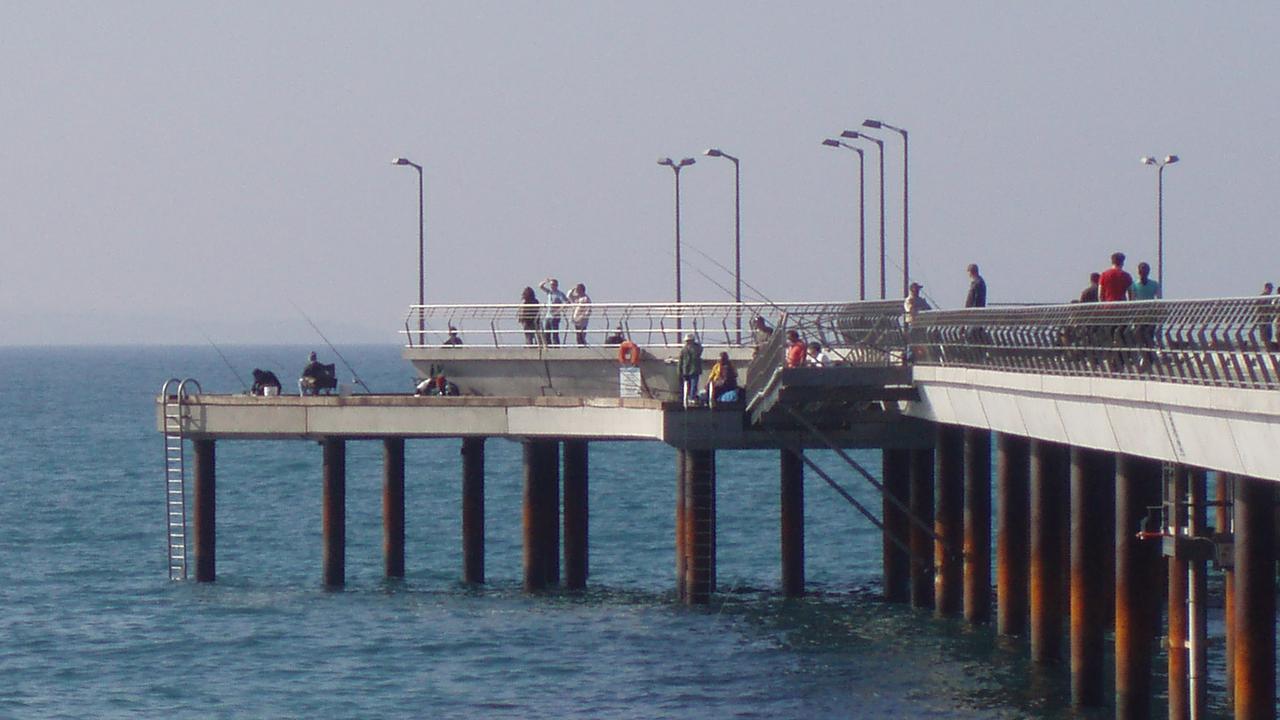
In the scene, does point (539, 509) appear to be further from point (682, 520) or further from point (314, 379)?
point (314, 379)

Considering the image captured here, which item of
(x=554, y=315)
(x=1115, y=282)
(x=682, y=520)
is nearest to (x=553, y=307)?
(x=554, y=315)

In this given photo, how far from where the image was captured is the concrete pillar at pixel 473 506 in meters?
42.6

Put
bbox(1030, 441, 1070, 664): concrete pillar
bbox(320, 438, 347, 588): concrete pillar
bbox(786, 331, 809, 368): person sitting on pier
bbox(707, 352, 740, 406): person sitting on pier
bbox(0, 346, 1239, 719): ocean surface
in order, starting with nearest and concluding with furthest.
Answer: bbox(1030, 441, 1070, 664): concrete pillar
bbox(0, 346, 1239, 719): ocean surface
bbox(786, 331, 809, 368): person sitting on pier
bbox(707, 352, 740, 406): person sitting on pier
bbox(320, 438, 347, 588): concrete pillar

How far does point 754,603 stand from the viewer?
133ft

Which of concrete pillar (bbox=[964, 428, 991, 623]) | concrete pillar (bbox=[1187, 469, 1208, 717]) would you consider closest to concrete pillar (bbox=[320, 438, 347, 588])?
concrete pillar (bbox=[964, 428, 991, 623])

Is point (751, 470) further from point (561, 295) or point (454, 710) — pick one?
point (454, 710)

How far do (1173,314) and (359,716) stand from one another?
515 inches

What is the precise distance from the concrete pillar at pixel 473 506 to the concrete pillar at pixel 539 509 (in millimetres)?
1533

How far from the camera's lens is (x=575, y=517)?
136 ft

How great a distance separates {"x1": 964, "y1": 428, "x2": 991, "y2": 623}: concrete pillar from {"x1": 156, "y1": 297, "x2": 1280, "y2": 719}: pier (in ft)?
0.14

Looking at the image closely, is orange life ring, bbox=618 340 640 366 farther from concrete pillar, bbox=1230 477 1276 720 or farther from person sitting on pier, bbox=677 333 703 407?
concrete pillar, bbox=1230 477 1276 720

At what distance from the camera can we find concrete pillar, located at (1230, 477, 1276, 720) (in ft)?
73.8

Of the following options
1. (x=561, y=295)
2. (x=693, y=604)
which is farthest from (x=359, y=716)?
(x=561, y=295)

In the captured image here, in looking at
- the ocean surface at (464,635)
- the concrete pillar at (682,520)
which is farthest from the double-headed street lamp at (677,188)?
the concrete pillar at (682,520)
